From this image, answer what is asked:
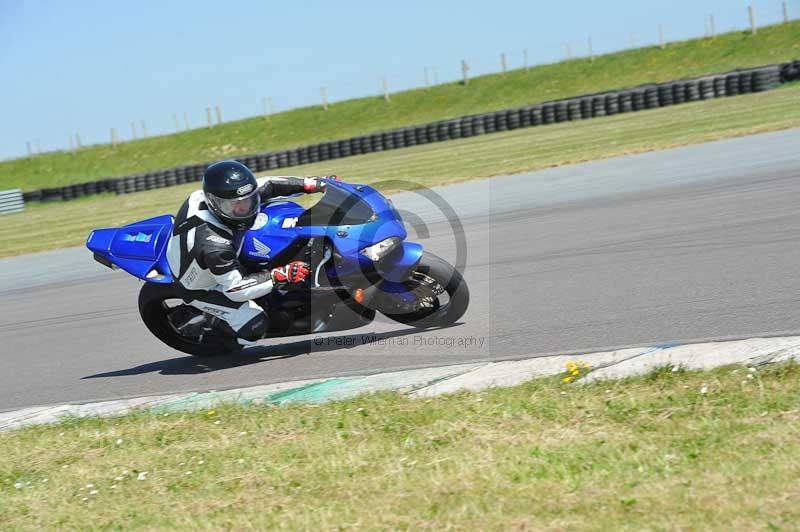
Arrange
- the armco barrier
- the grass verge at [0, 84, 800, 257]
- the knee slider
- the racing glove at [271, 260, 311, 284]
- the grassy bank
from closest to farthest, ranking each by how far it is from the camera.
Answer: the racing glove at [271, 260, 311, 284]
the knee slider
the grass verge at [0, 84, 800, 257]
the armco barrier
the grassy bank

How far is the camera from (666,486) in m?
3.85

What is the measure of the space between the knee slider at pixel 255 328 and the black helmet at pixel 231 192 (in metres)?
0.72

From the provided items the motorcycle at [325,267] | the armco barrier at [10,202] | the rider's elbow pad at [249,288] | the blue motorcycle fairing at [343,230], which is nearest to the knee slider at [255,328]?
the motorcycle at [325,267]

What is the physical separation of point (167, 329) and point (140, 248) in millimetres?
699

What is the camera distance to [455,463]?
14.7 ft

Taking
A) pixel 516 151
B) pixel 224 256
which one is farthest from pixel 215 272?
pixel 516 151

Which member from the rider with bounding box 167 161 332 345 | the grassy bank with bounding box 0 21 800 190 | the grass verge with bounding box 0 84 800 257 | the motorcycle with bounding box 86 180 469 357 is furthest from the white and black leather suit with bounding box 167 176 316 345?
the grassy bank with bounding box 0 21 800 190

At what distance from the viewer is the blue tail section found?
24.5 ft

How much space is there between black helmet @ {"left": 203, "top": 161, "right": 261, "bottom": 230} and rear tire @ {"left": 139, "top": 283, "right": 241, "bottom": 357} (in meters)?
0.85

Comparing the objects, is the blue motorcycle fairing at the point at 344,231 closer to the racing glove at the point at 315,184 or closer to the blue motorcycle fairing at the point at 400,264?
the blue motorcycle fairing at the point at 400,264

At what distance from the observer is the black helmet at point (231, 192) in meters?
6.92

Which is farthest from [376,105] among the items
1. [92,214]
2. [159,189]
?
[92,214]

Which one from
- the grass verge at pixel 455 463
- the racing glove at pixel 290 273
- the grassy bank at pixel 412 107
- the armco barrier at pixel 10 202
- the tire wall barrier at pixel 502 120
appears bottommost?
the grass verge at pixel 455 463

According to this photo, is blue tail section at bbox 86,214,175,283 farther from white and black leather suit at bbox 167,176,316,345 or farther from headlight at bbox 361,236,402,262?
headlight at bbox 361,236,402,262
